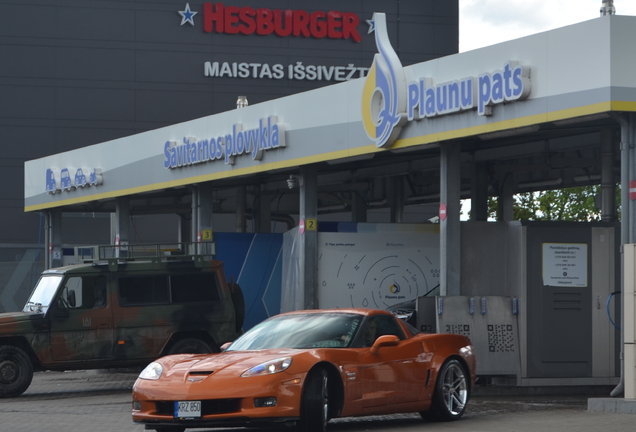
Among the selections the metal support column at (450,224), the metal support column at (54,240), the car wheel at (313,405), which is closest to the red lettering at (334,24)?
the metal support column at (54,240)

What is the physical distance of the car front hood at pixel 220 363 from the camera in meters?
10.1

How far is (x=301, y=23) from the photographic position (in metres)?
41.5

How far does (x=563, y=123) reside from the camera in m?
13.5

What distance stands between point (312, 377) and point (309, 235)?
9222mm

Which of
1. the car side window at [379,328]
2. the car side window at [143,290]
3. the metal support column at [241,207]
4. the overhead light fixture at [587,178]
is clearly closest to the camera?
Answer: the car side window at [379,328]

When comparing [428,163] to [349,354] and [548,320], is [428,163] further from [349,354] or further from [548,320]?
[349,354]

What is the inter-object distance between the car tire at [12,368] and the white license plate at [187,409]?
24.3 feet

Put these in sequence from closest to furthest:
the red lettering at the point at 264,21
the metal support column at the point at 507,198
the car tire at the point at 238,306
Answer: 1. the car tire at the point at 238,306
2. the metal support column at the point at 507,198
3. the red lettering at the point at 264,21

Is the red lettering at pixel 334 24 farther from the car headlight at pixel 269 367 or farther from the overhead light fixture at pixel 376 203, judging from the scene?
the car headlight at pixel 269 367

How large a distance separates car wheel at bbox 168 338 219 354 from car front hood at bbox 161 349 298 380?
6.60m

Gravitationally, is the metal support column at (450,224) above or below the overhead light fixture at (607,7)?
below

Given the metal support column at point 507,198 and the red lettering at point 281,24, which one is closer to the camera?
the metal support column at point 507,198

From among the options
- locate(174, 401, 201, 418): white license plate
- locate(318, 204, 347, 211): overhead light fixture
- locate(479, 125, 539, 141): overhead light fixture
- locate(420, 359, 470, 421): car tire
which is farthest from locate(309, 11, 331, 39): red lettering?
locate(174, 401, 201, 418): white license plate

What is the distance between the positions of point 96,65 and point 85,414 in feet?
90.6
